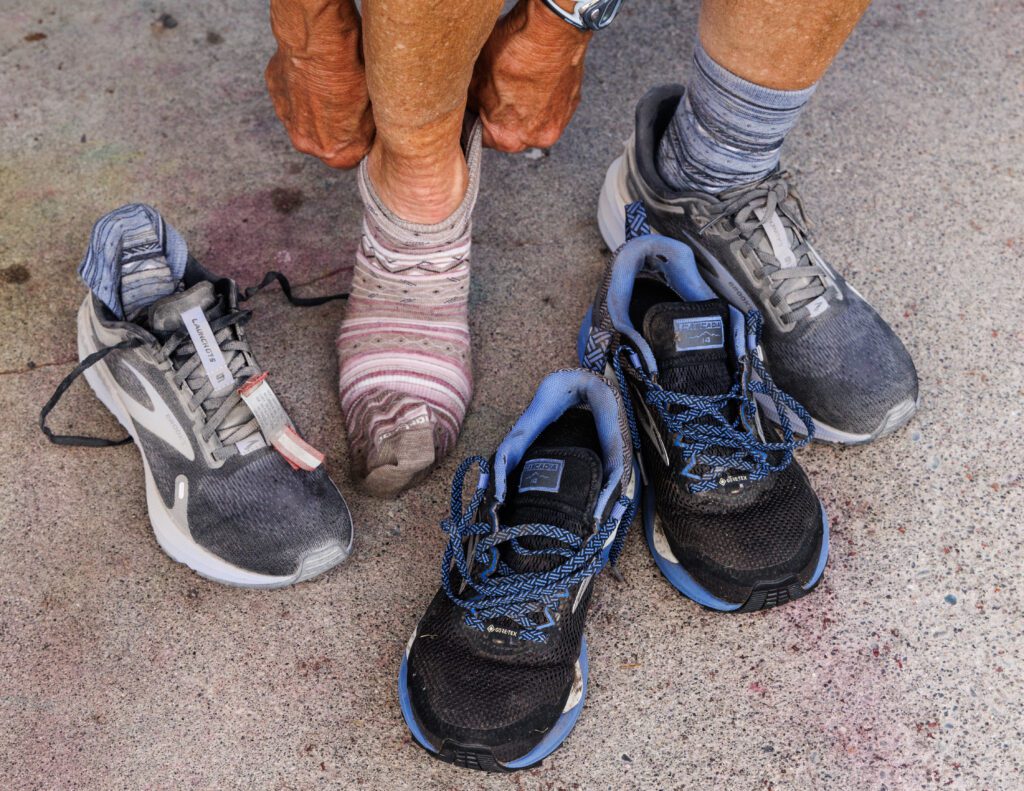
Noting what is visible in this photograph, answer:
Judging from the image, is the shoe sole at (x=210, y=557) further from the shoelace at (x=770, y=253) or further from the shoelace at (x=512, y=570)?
the shoelace at (x=770, y=253)

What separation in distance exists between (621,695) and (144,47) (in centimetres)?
182

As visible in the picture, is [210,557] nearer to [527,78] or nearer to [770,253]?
[527,78]

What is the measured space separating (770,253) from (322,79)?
810mm

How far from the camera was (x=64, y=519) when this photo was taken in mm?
1438

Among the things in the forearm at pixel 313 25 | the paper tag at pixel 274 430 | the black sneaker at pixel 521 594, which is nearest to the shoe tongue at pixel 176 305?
the paper tag at pixel 274 430

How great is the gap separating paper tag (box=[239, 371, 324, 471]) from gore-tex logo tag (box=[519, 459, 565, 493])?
13.1 inches

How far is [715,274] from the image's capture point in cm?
157

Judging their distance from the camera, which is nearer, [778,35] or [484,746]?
[484,746]

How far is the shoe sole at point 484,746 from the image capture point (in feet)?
3.85

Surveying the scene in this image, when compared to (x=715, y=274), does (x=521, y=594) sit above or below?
below

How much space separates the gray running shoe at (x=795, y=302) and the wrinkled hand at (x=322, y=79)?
521mm

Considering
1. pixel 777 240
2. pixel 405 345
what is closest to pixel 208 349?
pixel 405 345

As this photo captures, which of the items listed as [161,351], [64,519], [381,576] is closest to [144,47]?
[161,351]

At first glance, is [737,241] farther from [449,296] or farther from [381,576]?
[381,576]
